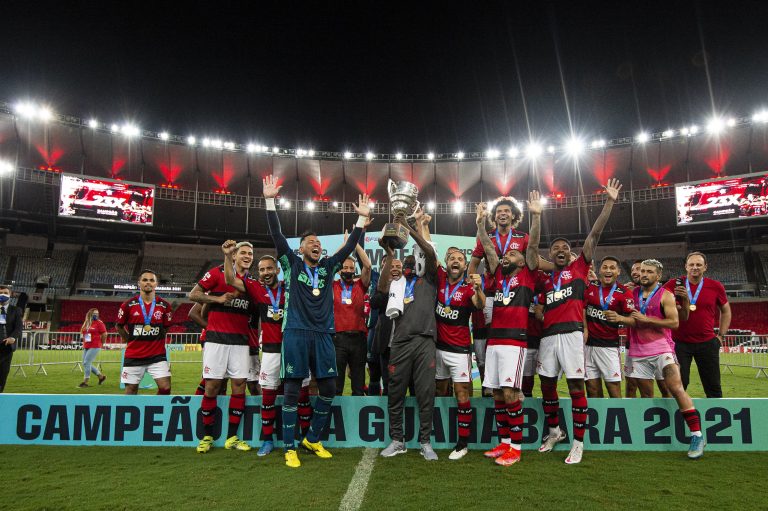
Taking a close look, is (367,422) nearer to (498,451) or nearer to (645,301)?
(498,451)

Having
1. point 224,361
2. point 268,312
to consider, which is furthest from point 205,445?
point 268,312

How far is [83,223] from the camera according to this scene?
35.6m

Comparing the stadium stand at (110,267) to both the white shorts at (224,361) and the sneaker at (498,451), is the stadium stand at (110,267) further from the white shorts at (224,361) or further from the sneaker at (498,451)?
the sneaker at (498,451)

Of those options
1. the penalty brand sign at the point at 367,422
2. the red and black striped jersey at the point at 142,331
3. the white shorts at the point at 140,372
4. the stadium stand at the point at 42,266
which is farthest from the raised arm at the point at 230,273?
the stadium stand at the point at 42,266

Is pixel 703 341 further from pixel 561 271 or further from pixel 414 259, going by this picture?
pixel 414 259

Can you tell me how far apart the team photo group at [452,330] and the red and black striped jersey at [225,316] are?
0.01m

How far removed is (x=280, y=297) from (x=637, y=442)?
4539 millimetres

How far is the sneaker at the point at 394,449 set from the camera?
509cm

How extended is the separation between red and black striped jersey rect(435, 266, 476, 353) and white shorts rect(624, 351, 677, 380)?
2186 millimetres

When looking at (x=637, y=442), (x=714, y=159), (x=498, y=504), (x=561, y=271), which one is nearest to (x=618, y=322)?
(x=561, y=271)

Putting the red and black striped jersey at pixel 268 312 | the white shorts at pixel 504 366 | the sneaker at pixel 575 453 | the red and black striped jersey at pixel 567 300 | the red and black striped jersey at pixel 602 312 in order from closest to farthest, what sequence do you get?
the sneaker at pixel 575 453, the white shorts at pixel 504 366, the red and black striped jersey at pixel 567 300, the red and black striped jersey at pixel 268 312, the red and black striped jersey at pixel 602 312

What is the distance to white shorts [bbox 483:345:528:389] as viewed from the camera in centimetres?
502

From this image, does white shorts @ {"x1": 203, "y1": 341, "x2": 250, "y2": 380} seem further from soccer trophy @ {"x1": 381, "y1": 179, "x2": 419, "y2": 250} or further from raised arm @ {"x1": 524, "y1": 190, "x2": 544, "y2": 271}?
raised arm @ {"x1": 524, "y1": 190, "x2": 544, "y2": 271}

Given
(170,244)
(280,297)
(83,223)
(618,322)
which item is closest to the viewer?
(618,322)
